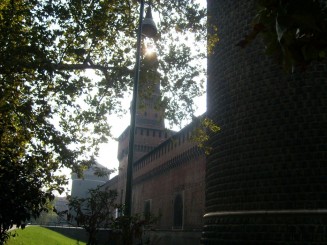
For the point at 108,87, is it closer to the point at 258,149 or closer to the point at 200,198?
the point at 258,149

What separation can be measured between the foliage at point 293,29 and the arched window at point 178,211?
2119cm

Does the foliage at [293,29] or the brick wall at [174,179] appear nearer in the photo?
the foliage at [293,29]

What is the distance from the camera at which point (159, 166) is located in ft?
92.9

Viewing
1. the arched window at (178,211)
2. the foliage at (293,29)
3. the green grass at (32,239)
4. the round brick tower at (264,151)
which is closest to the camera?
the foliage at (293,29)

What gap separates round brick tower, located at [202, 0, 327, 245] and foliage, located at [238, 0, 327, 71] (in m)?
6.89

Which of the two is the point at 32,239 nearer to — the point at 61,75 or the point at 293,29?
the point at 61,75

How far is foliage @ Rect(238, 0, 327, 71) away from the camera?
1.83 m

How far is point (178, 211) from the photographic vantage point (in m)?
23.8

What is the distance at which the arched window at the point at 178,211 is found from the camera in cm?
2310

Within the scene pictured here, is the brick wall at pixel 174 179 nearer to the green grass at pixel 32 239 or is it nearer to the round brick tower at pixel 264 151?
the round brick tower at pixel 264 151

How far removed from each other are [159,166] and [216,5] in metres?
17.5

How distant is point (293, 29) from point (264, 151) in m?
7.64

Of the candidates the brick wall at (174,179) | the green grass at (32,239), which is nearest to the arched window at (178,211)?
the brick wall at (174,179)

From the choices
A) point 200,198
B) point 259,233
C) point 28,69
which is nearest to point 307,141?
point 259,233
